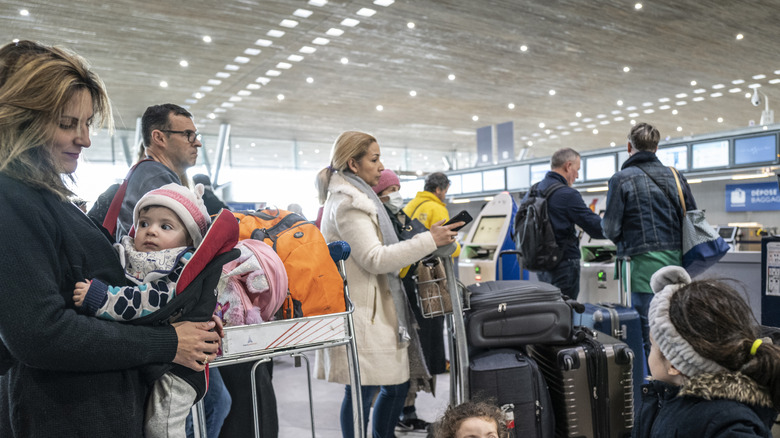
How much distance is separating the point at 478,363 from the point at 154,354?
1.62 m

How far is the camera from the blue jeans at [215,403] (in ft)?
6.51

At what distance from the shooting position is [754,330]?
4.44 ft

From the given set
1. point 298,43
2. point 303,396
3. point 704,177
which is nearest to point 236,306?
point 303,396

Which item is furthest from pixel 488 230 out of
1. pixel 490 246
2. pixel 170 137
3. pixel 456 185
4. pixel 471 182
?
pixel 170 137

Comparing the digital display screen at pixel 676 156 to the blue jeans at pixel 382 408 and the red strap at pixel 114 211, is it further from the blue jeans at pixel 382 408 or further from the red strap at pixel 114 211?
the red strap at pixel 114 211

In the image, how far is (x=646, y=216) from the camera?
3168 millimetres

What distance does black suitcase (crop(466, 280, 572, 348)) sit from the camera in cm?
249

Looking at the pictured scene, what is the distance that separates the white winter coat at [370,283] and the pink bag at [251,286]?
2.11ft

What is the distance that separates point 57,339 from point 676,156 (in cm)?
643

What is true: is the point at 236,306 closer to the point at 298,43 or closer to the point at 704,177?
the point at 704,177

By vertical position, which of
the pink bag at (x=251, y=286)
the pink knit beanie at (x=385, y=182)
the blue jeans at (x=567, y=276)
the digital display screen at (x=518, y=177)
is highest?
the digital display screen at (x=518, y=177)

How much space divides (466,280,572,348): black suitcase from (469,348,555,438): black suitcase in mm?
113

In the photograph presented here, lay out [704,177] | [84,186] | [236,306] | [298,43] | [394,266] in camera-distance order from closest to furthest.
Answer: [84,186], [236,306], [394,266], [704,177], [298,43]

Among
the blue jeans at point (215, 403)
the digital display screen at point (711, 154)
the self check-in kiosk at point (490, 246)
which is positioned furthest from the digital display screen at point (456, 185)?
the blue jeans at point (215, 403)
